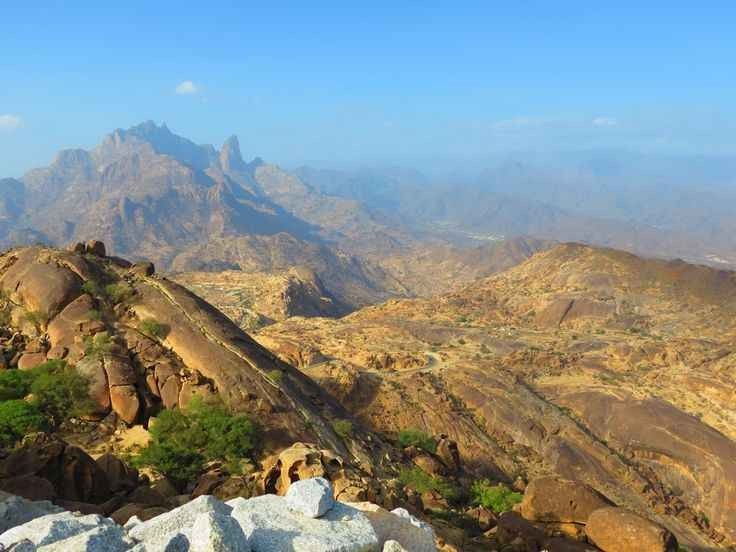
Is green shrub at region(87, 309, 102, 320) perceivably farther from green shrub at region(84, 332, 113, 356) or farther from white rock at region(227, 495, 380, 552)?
white rock at region(227, 495, 380, 552)

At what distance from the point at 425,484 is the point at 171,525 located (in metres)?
19.3

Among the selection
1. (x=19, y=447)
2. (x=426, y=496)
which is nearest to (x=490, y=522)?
(x=426, y=496)

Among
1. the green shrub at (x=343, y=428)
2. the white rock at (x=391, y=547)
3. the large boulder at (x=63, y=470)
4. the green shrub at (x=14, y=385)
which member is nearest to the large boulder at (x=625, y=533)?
the white rock at (x=391, y=547)

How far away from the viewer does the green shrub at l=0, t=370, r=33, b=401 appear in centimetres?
2434

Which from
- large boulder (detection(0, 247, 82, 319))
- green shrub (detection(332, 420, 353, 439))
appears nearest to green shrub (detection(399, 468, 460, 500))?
green shrub (detection(332, 420, 353, 439))

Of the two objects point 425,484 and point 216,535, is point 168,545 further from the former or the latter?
point 425,484

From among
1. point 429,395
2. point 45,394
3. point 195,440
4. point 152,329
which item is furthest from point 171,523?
point 429,395

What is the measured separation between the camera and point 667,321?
291 ft

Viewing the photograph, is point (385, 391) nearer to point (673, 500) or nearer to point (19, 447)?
point (673, 500)

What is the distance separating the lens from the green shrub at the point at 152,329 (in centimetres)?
3012

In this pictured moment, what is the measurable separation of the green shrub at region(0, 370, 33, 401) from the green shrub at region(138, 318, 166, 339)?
628cm

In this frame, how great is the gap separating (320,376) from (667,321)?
218 feet

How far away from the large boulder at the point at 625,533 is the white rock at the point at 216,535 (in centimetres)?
1377

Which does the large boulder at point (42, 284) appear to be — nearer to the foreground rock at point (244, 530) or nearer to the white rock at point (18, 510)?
the white rock at point (18, 510)
